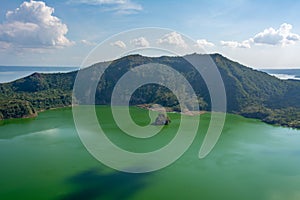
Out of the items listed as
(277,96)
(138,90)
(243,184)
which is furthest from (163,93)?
(243,184)

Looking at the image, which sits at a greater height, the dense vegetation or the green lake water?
the dense vegetation

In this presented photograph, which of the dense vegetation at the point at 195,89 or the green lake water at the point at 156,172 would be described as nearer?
the green lake water at the point at 156,172

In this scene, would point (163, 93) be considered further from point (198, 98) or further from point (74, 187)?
point (74, 187)

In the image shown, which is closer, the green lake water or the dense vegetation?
the green lake water

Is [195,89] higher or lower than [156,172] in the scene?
higher

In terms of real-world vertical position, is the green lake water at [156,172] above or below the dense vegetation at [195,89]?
below
